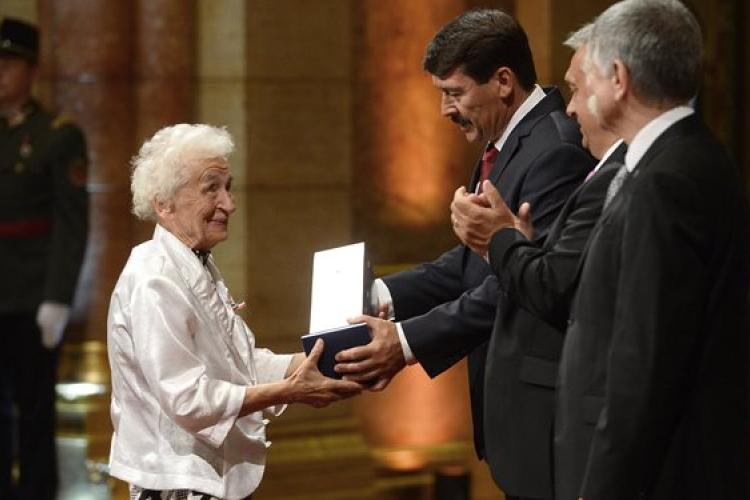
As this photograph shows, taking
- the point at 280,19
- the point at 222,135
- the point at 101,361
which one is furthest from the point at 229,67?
the point at 222,135

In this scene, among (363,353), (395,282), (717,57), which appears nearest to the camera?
(363,353)

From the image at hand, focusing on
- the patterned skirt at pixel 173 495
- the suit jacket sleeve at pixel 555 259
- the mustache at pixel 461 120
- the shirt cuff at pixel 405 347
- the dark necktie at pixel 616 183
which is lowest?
the patterned skirt at pixel 173 495

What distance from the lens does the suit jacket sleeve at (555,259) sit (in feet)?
9.86

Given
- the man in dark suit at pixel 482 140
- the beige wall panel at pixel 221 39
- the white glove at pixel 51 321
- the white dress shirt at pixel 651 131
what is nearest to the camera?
the white dress shirt at pixel 651 131

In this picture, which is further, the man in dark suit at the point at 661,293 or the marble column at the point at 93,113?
the marble column at the point at 93,113

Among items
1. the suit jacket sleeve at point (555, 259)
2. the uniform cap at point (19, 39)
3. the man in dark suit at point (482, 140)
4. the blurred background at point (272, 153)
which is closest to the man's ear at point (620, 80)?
the suit jacket sleeve at point (555, 259)

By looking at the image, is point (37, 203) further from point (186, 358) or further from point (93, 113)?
point (186, 358)

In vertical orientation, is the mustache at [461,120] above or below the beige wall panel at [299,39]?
below

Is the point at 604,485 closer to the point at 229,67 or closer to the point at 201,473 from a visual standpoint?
the point at 201,473

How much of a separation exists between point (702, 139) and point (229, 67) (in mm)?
3655

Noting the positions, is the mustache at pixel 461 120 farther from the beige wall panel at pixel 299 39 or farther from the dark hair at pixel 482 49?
the beige wall panel at pixel 299 39

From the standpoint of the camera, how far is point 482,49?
375 centimetres

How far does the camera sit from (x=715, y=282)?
2.54 m

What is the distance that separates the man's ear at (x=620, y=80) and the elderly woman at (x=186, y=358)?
1182mm
